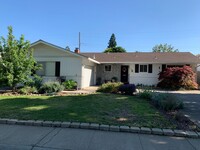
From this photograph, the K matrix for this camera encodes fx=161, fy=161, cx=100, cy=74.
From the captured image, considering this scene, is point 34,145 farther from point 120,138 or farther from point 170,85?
point 170,85

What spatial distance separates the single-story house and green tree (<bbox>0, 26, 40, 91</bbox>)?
10.5 ft

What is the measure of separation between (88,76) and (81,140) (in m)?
12.7

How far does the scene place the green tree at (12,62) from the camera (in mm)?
10406

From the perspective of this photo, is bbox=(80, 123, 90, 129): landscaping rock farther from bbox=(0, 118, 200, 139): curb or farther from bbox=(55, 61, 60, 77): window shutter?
bbox=(55, 61, 60, 77): window shutter

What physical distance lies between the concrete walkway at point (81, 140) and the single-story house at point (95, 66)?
9.88 m

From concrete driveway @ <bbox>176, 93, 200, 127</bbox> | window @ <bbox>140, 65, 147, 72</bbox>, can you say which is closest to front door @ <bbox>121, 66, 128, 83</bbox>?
window @ <bbox>140, 65, 147, 72</bbox>

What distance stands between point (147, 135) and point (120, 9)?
1201 cm

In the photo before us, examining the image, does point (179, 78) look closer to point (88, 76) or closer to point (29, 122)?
point (88, 76)

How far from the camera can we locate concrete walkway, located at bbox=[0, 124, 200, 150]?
3.38m

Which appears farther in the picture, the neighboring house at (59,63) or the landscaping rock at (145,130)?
the neighboring house at (59,63)

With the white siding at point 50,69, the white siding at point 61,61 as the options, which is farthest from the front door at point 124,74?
the white siding at point 50,69

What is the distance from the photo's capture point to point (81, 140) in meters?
3.68

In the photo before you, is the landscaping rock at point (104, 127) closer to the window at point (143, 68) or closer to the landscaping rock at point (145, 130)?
the landscaping rock at point (145, 130)

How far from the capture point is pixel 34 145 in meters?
3.43
